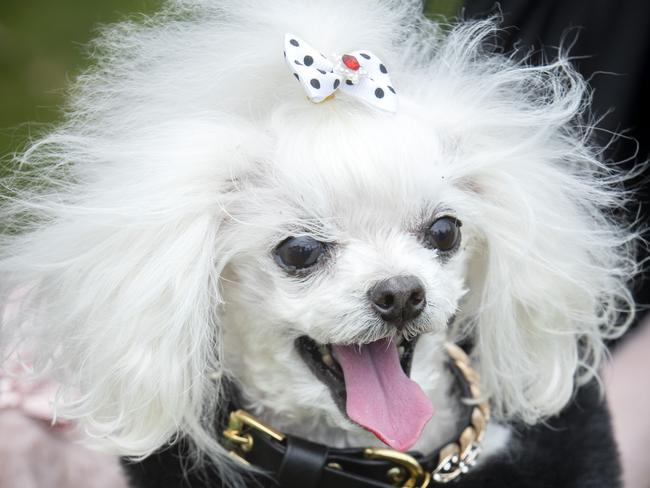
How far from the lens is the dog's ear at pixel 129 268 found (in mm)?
970

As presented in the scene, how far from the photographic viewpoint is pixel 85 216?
38.5 inches

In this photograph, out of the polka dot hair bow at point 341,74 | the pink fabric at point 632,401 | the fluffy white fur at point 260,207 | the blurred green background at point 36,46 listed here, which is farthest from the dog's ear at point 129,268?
the blurred green background at point 36,46

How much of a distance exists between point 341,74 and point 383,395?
408 millimetres

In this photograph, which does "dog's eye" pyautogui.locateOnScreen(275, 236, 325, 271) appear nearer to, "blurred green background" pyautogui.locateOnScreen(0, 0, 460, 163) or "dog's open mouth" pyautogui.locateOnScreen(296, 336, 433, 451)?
"dog's open mouth" pyautogui.locateOnScreen(296, 336, 433, 451)

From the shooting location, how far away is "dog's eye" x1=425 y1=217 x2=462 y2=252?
3.44 ft

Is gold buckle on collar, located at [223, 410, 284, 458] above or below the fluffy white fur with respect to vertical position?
below

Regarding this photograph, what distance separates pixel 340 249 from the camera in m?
1.01

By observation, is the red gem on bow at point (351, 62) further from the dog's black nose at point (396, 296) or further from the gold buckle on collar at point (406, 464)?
the gold buckle on collar at point (406, 464)

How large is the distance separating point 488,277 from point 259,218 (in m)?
0.35

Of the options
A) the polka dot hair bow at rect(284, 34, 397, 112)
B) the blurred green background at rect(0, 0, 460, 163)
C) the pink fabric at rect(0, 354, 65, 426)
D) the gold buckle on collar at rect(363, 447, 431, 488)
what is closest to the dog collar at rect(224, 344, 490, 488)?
the gold buckle on collar at rect(363, 447, 431, 488)

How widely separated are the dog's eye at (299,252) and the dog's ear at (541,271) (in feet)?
0.78

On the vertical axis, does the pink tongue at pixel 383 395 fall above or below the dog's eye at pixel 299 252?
below

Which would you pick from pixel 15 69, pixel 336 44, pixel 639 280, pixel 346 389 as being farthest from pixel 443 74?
pixel 15 69

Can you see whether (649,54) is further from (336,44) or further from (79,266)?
(79,266)
